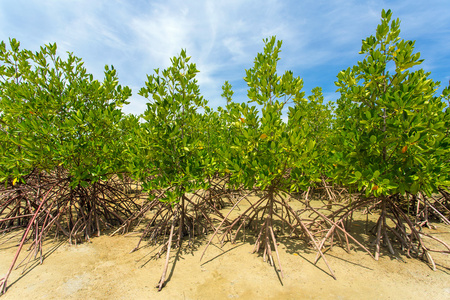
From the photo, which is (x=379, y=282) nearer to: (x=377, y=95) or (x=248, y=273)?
(x=248, y=273)

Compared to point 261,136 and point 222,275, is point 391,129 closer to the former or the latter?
point 261,136

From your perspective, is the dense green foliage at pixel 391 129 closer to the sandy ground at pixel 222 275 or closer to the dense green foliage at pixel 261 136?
the dense green foliage at pixel 261 136

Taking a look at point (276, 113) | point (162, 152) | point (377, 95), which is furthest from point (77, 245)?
point (377, 95)

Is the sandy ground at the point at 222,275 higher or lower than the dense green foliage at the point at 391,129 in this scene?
lower

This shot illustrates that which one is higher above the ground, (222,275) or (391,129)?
(391,129)

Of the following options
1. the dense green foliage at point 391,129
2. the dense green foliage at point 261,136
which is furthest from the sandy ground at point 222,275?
the dense green foliage at point 391,129

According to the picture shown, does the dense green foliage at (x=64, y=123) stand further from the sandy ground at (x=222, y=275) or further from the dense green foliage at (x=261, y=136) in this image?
the sandy ground at (x=222, y=275)

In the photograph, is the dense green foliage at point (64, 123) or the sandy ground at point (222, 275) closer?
the sandy ground at point (222, 275)

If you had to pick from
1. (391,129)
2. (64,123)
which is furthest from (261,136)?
(64,123)

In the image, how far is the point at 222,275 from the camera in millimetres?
2938

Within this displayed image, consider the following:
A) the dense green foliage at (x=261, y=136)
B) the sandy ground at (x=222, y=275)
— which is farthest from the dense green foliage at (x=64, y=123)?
the sandy ground at (x=222, y=275)

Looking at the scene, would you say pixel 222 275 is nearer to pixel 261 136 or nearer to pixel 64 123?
pixel 261 136

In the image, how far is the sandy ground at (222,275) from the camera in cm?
256

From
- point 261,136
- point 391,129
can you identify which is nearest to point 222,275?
point 261,136
